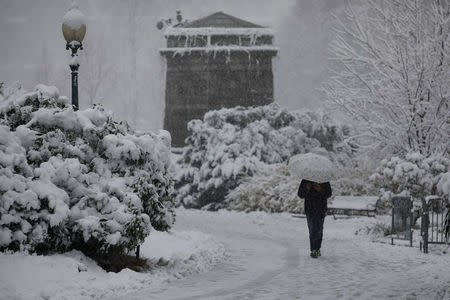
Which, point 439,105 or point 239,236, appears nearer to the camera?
point 239,236

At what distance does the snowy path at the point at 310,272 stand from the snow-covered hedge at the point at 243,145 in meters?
6.89

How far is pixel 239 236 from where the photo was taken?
15328 mm

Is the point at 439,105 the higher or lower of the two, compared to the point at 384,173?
higher

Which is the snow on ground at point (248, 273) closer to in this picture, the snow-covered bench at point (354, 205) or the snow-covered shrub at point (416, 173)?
the snow-covered shrub at point (416, 173)

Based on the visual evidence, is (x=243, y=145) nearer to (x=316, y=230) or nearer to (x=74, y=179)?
(x=316, y=230)

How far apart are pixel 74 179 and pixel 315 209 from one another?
4.81 metres

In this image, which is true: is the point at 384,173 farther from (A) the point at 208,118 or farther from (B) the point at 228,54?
(B) the point at 228,54

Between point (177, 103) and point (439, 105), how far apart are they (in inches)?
684

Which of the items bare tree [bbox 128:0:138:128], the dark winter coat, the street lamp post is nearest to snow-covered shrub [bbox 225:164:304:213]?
the dark winter coat

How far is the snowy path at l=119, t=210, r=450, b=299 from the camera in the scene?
7945 millimetres

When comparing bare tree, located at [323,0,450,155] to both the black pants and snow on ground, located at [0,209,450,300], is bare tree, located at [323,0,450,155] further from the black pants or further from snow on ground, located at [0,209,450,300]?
the black pants

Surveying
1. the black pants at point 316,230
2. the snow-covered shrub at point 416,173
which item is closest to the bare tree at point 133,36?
the snow-covered shrub at point 416,173

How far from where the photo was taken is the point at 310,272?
9836 millimetres

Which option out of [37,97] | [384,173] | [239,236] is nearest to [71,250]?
[37,97]
